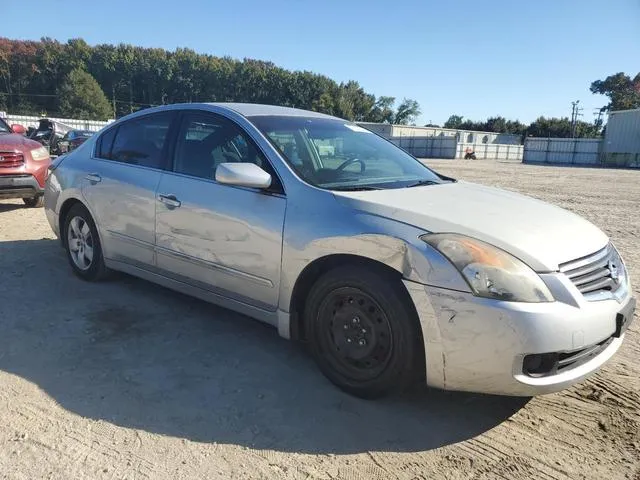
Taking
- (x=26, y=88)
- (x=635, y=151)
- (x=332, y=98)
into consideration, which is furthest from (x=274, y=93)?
(x=635, y=151)

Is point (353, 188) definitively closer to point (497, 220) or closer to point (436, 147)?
point (497, 220)

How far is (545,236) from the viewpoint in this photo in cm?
283

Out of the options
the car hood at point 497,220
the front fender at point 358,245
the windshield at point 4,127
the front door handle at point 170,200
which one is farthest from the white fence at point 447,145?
the front fender at point 358,245

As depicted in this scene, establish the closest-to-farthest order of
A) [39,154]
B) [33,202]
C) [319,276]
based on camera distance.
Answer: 1. [319,276]
2. [39,154]
3. [33,202]

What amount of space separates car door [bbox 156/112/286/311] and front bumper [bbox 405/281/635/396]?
1.08 meters

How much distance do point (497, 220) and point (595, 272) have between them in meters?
0.58

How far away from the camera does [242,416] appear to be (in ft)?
9.41

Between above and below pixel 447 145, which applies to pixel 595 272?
below

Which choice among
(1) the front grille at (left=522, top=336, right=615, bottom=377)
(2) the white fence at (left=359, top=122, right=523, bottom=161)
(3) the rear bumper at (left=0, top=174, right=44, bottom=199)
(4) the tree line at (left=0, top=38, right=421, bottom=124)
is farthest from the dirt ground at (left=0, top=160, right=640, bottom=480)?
(4) the tree line at (left=0, top=38, right=421, bottom=124)

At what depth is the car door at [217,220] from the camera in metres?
3.39

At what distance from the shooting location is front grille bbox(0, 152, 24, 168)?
787 centimetres

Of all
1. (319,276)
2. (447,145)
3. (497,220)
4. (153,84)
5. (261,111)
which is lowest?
(319,276)

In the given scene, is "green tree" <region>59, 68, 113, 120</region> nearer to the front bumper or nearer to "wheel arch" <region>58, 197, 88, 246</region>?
"wheel arch" <region>58, 197, 88, 246</region>

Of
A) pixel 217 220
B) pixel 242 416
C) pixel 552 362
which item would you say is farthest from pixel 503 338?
pixel 217 220
